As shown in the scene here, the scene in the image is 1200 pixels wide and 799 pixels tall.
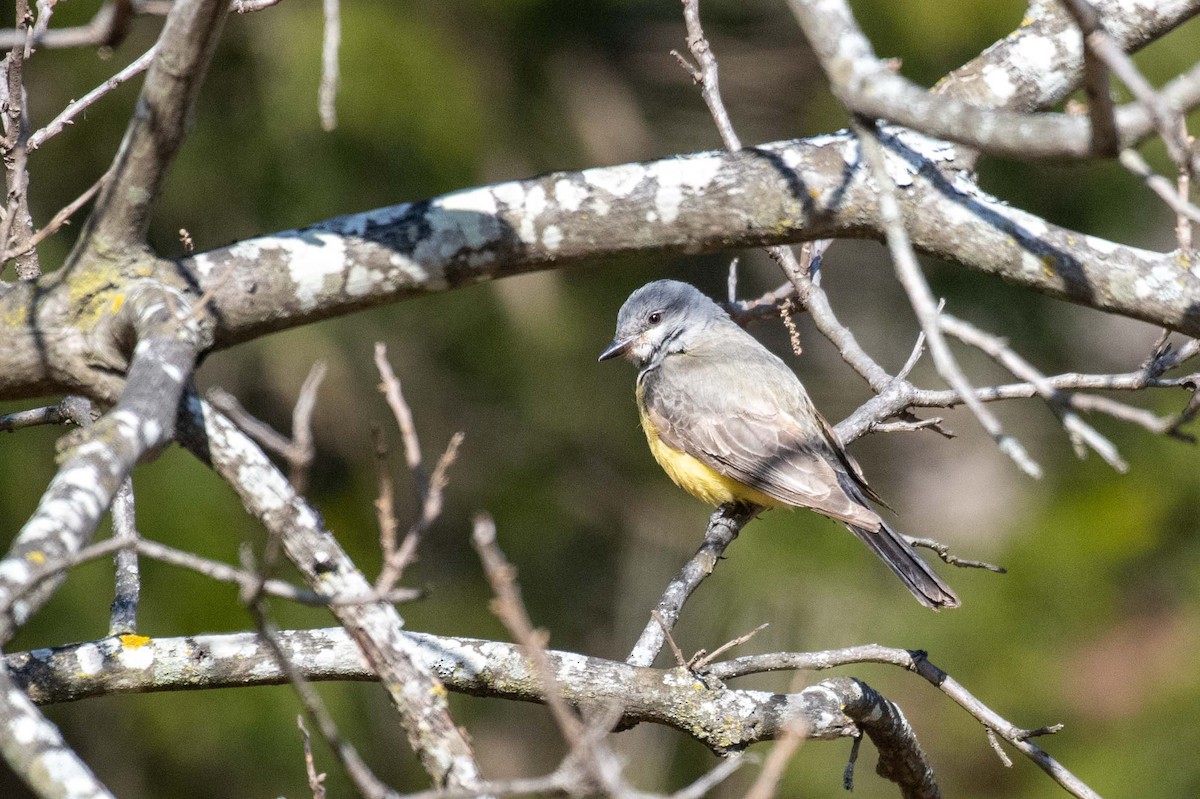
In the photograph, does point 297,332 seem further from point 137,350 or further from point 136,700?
point 137,350

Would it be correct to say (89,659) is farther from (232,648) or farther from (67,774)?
(67,774)

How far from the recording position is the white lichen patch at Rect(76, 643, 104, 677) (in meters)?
2.62

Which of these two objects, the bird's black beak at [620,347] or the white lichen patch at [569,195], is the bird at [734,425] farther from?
the white lichen patch at [569,195]

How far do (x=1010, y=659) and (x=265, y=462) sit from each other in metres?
5.50

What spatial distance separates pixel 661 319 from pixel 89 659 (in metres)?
3.07

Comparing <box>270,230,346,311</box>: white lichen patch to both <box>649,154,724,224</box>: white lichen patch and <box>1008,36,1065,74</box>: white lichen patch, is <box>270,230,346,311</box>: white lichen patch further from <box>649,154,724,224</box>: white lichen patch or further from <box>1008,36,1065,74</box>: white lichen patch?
<box>1008,36,1065,74</box>: white lichen patch

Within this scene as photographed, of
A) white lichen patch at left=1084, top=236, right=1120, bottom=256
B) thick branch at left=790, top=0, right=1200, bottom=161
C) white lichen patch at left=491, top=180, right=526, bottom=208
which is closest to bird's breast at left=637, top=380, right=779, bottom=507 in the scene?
white lichen patch at left=1084, top=236, right=1120, bottom=256

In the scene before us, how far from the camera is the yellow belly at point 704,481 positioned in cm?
470

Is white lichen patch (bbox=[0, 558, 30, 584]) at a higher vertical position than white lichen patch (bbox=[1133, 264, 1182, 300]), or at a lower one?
higher

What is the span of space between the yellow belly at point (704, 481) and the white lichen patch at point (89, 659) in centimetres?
260

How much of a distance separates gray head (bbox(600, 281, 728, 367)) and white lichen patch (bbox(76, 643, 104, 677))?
285 cm

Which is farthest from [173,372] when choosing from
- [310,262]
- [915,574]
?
[915,574]

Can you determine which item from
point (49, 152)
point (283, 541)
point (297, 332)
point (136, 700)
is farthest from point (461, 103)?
point (283, 541)

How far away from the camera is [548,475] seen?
24.1 feet
